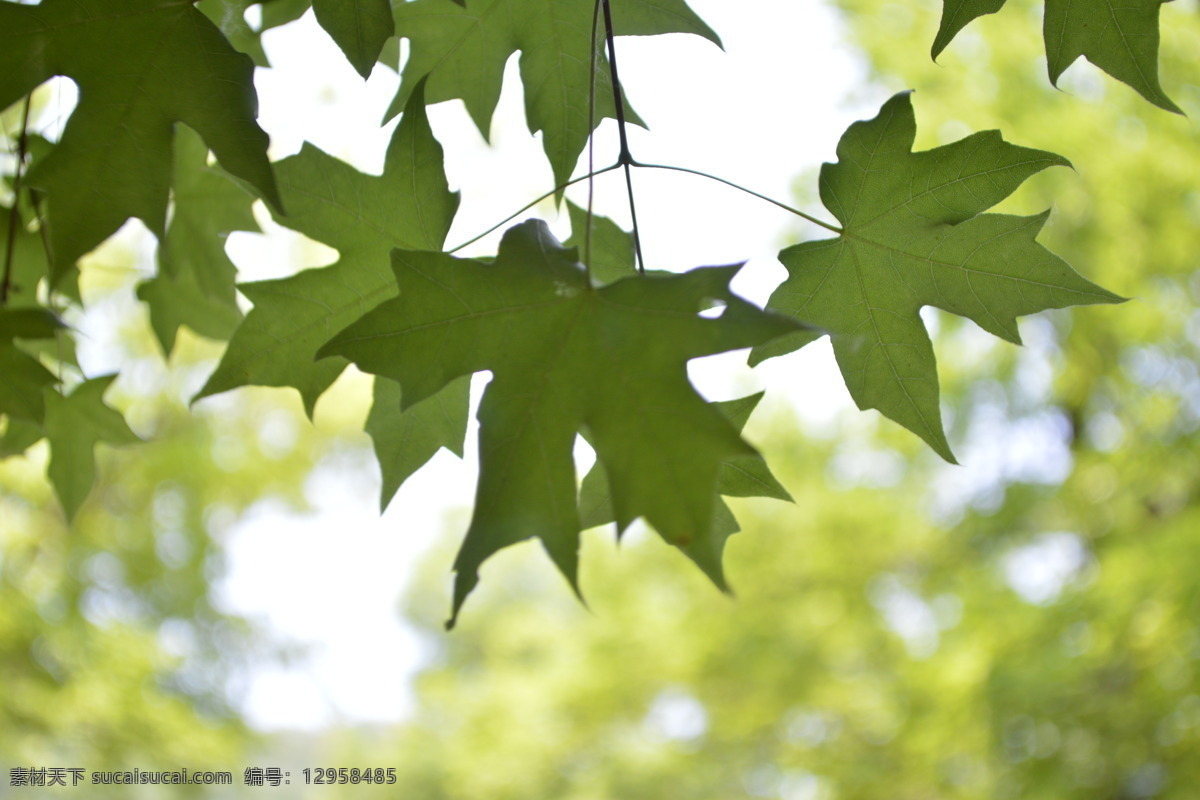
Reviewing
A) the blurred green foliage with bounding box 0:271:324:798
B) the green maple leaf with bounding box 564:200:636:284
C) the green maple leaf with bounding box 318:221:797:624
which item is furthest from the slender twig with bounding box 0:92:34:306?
the blurred green foliage with bounding box 0:271:324:798

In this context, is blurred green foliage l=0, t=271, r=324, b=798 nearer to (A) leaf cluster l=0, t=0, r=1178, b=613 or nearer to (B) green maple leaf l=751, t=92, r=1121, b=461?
(A) leaf cluster l=0, t=0, r=1178, b=613

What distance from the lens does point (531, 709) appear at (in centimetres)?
541

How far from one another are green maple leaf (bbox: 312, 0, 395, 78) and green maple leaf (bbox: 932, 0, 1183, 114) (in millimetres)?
399

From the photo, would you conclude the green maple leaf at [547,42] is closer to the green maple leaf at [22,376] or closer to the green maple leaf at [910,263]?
the green maple leaf at [910,263]

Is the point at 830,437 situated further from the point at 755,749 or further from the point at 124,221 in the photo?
the point at 124,221

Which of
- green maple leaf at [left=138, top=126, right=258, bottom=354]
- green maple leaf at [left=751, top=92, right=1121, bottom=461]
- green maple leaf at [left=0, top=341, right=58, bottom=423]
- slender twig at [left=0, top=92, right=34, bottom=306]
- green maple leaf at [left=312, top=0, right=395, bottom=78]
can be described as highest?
green maple leaf at [left=138, top=126, right=258, bottom=354]

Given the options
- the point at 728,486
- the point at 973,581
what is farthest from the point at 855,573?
the point at 728,486

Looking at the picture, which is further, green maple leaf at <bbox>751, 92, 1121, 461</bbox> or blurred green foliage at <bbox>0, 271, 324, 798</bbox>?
blurred green foliage at <bbox>0, 271, 324, 798</bbox>

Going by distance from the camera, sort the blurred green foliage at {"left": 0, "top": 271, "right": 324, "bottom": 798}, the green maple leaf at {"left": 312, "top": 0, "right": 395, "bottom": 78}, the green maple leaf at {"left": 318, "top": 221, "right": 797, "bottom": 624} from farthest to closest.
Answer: the blurred green foliage at {"left": 0, "top": 271, "right": 324, "bottom": 798} → the green maple leaf at {"left": 312, "top": 0, "right": 395, "bottom": 78} → the green maple leaf at {"left": 318, "top": 221, "right": 797, "bottom": 624}

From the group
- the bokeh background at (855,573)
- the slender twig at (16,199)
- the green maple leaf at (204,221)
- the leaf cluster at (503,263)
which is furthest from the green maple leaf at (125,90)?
the bokeh background at (855,573)

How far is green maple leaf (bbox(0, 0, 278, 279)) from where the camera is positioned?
554 mm

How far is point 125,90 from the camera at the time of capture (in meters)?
0.56

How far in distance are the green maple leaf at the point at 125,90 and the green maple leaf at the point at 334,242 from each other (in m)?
0.15

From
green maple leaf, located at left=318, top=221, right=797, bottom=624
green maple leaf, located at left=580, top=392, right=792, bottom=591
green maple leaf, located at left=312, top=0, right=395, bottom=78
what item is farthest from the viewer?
green maple leaf, located at left=580, top=392, right=792, bottom=591
